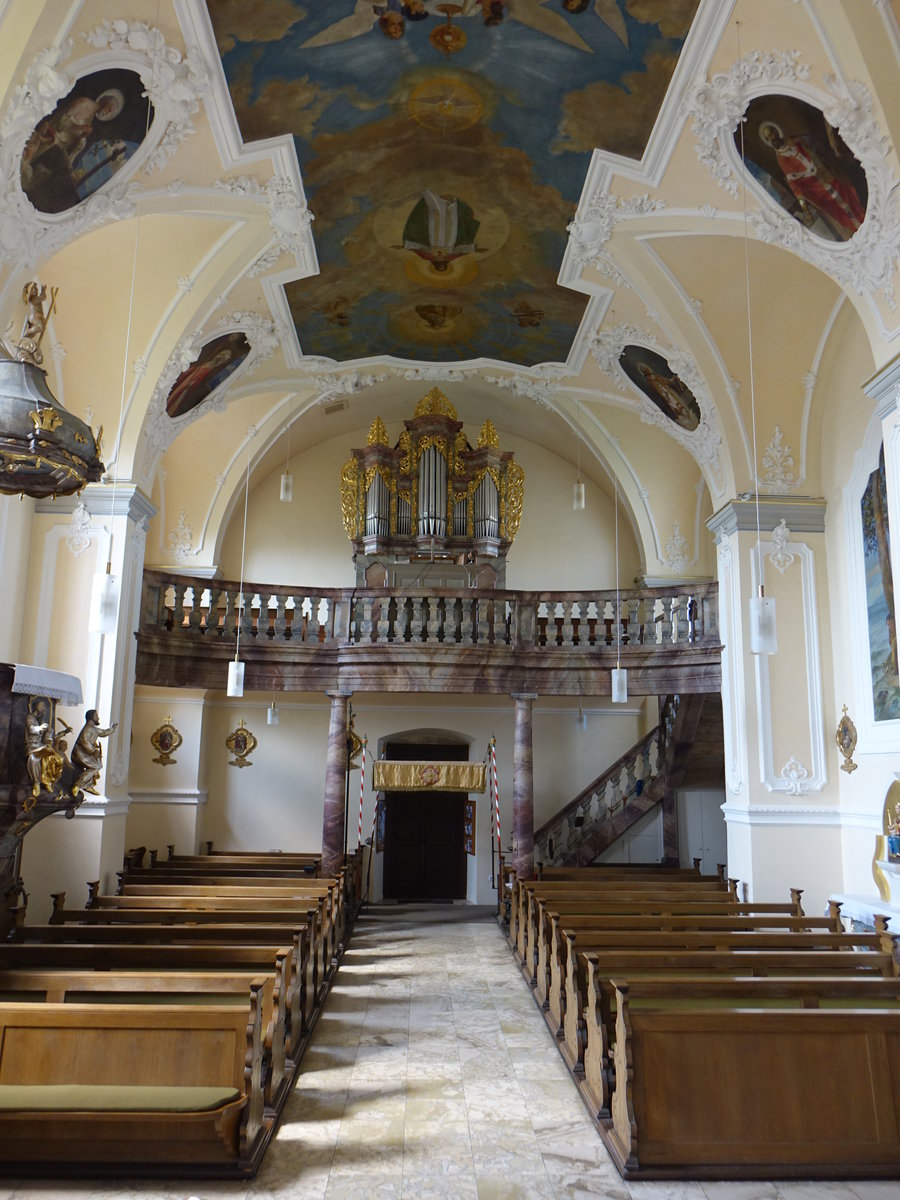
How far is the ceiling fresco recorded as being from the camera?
7.88 metres

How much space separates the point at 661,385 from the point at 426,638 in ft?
15.7

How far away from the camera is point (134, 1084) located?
534 cm

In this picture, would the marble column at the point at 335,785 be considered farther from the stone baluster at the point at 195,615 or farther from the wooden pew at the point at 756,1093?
the wooden pew at the point at 756,1093

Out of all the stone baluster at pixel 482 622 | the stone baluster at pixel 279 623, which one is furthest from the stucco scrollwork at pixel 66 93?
the stone baluster at pixel 482 622

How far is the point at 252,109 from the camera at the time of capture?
856 cm

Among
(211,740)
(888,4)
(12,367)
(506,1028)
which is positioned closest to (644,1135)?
(506,1028)

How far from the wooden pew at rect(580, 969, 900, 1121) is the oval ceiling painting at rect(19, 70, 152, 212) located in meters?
7.14

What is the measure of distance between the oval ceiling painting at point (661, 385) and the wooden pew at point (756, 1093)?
8336 mm

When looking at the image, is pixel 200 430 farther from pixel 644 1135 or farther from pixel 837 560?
pixel 644 1135

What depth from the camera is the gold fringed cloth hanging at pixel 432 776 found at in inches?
540

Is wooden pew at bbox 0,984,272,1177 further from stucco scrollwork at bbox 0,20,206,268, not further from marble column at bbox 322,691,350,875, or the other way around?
marble column at bbox 322,691,350,875

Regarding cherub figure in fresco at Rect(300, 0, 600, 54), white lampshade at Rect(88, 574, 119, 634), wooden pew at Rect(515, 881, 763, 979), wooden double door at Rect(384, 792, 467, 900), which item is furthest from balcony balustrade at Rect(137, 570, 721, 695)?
cherub figure in fresco at Rect(300, 0, 600, 54)

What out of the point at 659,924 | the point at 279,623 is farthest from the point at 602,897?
the point at 279,623

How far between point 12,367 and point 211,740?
36.9 feet
